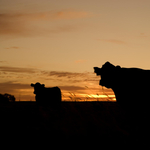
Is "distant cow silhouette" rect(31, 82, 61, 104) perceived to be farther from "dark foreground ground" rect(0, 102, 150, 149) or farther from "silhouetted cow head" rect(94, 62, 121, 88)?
"silhouetted cow head" rect(94, 62, 121, 88)

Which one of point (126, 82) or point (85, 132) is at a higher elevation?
point (126, 82)

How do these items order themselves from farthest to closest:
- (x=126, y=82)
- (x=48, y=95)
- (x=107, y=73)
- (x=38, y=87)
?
(x=38, y=87) → (x=48, y=95) → (x=107, y=73) → (x=126, y=82)

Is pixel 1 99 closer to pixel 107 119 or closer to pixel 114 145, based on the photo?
pixel 107 119

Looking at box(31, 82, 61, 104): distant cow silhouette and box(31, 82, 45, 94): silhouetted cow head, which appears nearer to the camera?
box(31, 82, 61, 104): distant cow silhouette

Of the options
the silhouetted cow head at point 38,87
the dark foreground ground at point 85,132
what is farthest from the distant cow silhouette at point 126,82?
the silhouetted cow head at point 38,87

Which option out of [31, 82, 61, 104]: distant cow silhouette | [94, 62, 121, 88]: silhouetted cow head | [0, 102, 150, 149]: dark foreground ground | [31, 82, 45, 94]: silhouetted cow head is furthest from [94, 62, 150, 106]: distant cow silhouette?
[31, 82, 45, 94]: silhouetted cow head

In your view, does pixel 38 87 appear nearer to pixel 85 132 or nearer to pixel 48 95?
pixel 48 95

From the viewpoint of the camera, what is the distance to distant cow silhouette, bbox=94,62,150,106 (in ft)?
23.0

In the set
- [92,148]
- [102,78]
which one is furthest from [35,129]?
[102,78]

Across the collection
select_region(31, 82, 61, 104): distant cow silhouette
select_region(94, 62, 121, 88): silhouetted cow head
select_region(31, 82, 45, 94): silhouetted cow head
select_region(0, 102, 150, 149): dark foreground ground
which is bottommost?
select_region(0, 102, 150, 149): dark foreground ground

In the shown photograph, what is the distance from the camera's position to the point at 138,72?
7.38 metres

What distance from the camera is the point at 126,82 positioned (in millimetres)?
7559

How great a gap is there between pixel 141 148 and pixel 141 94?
1.87 meters

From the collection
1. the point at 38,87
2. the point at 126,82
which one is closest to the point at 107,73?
the point at 126,82
